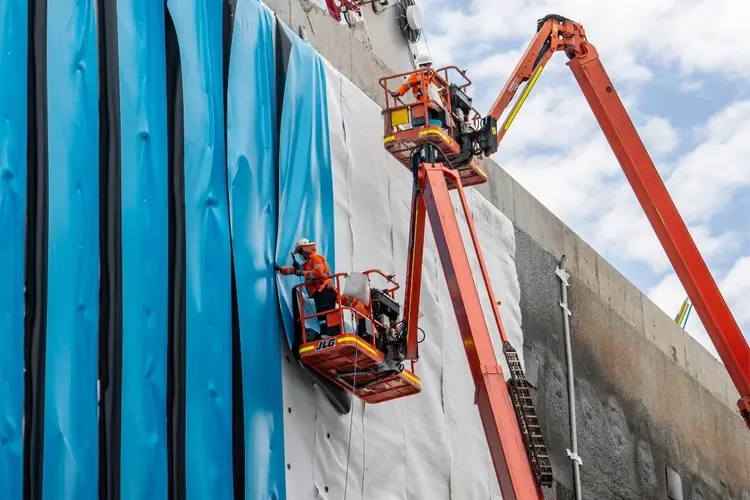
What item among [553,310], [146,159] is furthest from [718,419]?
[146,159]

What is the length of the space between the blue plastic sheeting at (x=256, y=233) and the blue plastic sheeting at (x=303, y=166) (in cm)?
14

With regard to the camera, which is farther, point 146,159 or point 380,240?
point 380,240

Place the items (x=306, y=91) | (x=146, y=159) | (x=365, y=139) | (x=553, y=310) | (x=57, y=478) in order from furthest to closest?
(x=553, y=310), (x=365, y=139), (x=306, y=91), (x=146, y=159), (x=57, y=478)

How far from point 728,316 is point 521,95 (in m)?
4.64

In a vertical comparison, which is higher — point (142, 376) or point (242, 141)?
point (242, 141)

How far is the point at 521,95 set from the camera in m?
19.3

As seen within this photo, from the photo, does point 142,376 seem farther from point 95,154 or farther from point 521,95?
point 521,95

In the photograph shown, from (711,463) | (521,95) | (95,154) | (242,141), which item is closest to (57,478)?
(95,154)

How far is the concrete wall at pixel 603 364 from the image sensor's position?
2041 cm

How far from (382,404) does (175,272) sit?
155 inches

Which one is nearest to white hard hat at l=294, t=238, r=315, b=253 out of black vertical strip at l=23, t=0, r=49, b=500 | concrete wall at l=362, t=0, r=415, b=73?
black vertical strip at l=23, t=0, r=49, b=500

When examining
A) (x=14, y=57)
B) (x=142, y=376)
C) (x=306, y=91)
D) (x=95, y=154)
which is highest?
(x=306, y=91)

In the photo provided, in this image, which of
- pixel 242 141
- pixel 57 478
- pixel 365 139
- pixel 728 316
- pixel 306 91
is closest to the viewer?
pixel 57 478

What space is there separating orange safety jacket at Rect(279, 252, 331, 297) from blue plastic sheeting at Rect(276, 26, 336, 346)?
0.31 m
